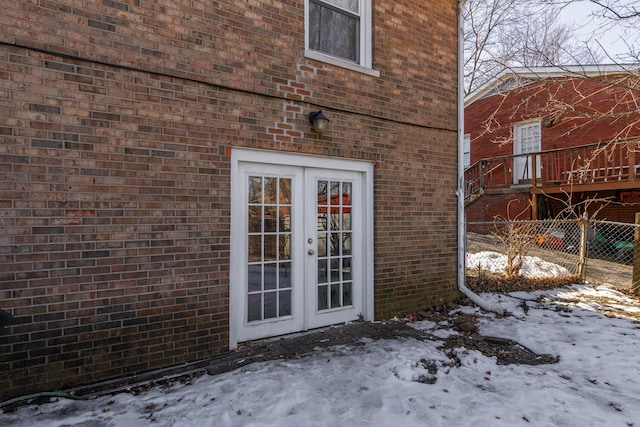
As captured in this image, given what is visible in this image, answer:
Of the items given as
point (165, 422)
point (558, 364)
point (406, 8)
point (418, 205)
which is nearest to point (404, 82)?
point (406, 8)

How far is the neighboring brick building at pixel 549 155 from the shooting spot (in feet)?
34.6

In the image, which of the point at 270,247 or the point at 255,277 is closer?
the point at 255,277

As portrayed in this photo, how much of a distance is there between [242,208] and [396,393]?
236cm

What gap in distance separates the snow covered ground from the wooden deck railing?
6.51m

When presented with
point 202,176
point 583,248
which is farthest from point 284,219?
point 583,248

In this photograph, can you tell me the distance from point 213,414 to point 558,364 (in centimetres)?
332

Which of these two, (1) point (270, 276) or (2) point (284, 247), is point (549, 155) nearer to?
(2) point (284, 247)

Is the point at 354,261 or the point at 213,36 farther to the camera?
the point at 354,261

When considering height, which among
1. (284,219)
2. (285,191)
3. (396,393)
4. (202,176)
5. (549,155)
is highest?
(549,155)

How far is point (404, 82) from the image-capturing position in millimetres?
5426

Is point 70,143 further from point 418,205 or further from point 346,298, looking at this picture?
point 418,205

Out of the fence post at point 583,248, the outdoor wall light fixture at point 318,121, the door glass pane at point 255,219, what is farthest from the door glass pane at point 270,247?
the fence post at point 583,248

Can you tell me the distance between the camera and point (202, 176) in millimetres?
3875

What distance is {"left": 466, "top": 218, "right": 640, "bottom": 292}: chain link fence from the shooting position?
7.64 meters
